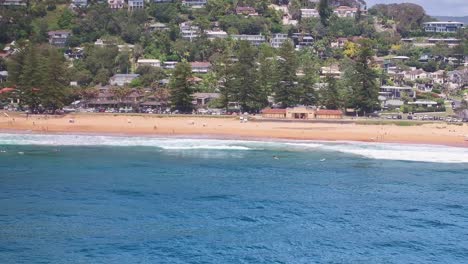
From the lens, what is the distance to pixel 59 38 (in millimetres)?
88938

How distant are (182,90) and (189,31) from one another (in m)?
33.0

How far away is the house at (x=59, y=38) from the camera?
8825 cm

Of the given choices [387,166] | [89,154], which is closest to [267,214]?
Result: [387,166]

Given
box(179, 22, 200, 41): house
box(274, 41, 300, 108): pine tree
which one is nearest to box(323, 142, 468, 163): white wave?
box(274, 41, 300, 108): pine tree

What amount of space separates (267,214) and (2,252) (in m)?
Result: 10.9

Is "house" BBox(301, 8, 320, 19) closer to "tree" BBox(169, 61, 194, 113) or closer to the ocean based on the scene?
"tree" BBox(169, 61, 194, 113)

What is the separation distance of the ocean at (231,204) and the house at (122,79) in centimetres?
2651

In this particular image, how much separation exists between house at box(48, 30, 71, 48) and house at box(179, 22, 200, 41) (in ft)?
50.7

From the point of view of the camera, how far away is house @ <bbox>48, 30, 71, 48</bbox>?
8825 centimetres

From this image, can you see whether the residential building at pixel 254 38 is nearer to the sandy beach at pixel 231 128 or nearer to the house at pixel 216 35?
the house at pixel 216 35

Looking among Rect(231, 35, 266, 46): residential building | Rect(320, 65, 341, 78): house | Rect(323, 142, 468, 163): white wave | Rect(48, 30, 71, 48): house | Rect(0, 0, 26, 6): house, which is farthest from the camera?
Rect(0, 0, 26, 6): house

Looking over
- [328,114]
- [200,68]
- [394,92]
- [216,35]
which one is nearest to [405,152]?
[328,114]

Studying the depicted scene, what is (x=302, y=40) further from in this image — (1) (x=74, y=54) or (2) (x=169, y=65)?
(1) (x=74, y=54)

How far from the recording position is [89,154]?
43156 millimetres
